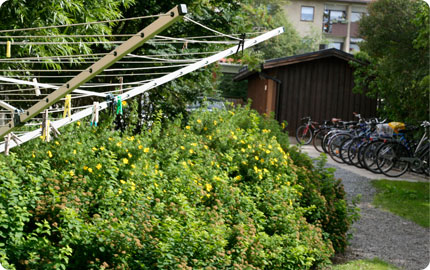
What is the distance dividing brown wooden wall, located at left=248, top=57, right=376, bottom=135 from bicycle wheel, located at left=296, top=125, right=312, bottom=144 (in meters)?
0.75

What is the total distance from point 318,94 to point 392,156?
631 cm

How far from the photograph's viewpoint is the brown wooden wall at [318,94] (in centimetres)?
1492

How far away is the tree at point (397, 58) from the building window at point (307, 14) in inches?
539

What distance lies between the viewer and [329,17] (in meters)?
28.0

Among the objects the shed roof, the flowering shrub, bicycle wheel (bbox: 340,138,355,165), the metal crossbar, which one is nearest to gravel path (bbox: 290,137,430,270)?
the flowering shrub

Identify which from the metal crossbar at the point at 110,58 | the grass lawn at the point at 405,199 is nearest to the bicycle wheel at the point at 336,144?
the grass lawn at the point at 405,199

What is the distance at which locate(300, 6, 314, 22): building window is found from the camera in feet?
88.4

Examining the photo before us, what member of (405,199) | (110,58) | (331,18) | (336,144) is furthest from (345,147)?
(331,18)

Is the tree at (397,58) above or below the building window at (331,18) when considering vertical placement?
below

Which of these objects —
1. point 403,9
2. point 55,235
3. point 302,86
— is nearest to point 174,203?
point 55,235

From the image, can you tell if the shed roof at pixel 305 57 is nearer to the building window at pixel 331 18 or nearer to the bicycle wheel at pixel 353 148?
the bicycle wheel at pixel 353 148

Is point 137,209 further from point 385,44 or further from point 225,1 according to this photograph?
point 385,44

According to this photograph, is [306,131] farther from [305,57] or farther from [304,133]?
[305,57]

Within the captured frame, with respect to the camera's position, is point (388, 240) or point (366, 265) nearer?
point (366, 265)
